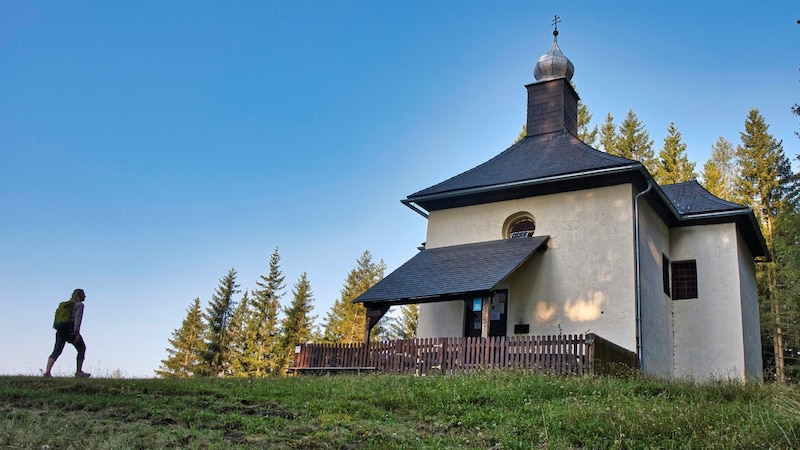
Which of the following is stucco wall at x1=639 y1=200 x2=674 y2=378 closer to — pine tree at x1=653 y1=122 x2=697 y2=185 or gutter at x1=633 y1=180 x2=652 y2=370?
gutter at x1=633 y1=180 x2=652 y2=370

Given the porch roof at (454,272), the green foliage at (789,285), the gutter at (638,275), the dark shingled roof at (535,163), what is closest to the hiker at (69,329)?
the porch roof at (454,272)

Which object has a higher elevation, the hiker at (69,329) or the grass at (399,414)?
the hiker at (69,329)

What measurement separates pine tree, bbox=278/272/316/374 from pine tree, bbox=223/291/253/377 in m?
1.95

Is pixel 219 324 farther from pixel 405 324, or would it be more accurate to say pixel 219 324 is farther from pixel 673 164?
pixel 673 164

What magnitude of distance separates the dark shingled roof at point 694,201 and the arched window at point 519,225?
4849 mm

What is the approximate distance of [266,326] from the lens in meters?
39.0

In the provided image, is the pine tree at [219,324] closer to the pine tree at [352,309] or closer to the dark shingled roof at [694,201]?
the pine tree at [352,309]

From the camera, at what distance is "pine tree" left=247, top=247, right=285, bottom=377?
121 ft

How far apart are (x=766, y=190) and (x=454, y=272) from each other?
22127mm

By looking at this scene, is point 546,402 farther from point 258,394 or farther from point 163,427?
point 163,427

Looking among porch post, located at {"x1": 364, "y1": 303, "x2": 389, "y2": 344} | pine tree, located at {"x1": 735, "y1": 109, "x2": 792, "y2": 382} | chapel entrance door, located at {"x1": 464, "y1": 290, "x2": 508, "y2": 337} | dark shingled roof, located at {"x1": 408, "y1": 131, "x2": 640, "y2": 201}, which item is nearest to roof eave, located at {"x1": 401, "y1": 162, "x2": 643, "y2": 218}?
dark shingled roof, located at {"x1": 408, "y1": 131, "x2": 640, "y2": 201}

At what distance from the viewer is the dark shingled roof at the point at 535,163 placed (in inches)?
687

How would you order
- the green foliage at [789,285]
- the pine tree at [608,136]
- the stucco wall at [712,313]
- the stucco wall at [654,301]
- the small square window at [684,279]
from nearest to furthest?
the stucco wall at [654,301]
the stucco wall at [712,313]
the small square window at [684,279]
the green foliage at [789,285]
the pine tree at [608,136]

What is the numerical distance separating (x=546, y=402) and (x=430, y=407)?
165 centimetres
